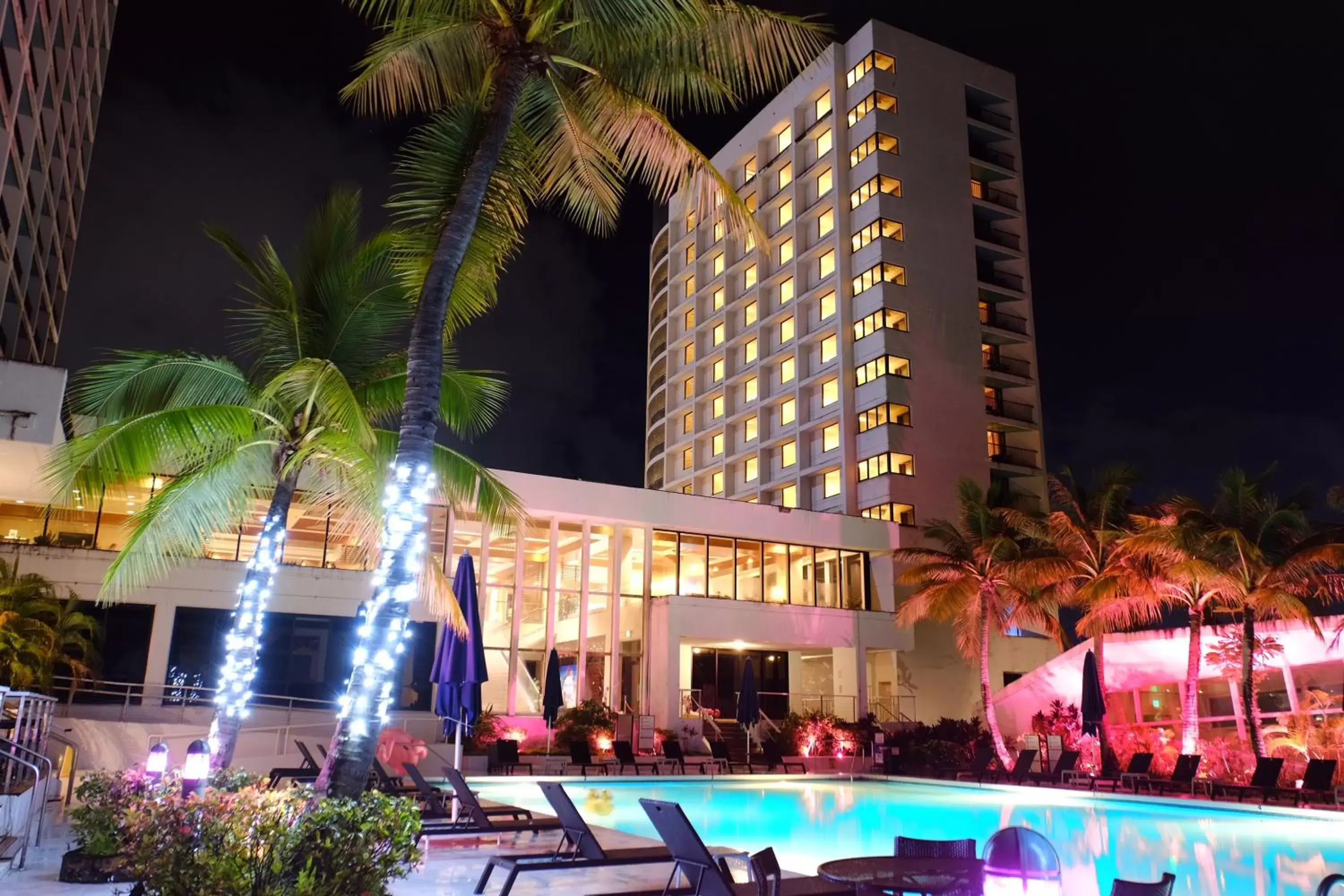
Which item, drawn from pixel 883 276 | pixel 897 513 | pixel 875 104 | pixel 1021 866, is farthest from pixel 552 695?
pixel 875 104

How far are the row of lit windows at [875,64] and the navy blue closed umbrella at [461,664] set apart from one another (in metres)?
38.6

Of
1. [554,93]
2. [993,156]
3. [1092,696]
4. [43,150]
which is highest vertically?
[993,156]

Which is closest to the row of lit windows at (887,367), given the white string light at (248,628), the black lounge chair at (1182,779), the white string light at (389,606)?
the black lounge chair at (1182,779)

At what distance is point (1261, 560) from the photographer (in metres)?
21.8

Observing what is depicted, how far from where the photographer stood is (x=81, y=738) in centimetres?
1811

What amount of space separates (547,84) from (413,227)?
190cm

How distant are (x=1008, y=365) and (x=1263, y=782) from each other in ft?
93.1

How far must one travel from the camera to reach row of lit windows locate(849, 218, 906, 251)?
43.0 meters

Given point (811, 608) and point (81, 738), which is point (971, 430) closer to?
point (811, 608)

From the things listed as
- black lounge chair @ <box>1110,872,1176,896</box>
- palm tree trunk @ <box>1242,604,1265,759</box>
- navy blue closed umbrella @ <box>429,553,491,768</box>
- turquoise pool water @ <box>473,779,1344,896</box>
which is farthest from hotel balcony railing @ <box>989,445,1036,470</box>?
black lounge chair @ <box>1110,872,1176,896</box>

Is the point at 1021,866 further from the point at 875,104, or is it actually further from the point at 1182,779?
the point at 875,104

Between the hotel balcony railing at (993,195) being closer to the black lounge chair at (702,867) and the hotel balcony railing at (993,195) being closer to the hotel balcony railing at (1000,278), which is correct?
the hotel balcony railing at (1000,278)

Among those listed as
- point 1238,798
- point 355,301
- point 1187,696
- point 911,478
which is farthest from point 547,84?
point 911,478

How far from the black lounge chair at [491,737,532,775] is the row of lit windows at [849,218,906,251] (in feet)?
92.4
